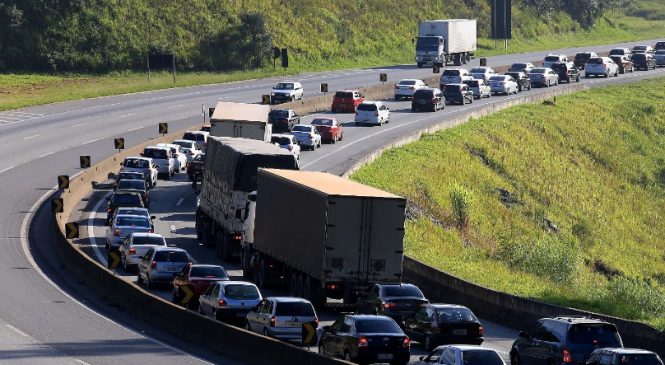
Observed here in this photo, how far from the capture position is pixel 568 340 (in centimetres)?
3097

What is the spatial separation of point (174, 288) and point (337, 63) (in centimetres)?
9021

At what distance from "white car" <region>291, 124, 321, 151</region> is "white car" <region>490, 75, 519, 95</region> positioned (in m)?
31.5

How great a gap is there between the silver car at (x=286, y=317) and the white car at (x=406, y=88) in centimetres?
6777

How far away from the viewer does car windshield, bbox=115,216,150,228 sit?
52.2m

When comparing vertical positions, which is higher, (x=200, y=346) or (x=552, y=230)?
(x=200, y=346)

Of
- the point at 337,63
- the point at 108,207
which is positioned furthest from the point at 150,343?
the point at 337,63

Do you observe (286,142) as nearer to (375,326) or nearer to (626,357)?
(375,326)

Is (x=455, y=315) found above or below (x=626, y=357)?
below

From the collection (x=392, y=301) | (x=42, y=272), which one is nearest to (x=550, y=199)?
(x=42, y=272)

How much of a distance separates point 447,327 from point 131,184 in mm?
29318

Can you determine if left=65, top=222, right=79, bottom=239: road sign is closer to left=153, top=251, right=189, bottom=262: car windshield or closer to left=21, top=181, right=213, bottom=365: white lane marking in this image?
left=21, top=181, right=213, bottom=365: white lane marking

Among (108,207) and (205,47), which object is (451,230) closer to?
(108,207)

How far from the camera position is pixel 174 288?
4272 cm

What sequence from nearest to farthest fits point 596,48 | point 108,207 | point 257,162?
1. point 257,162
2. point 108,207
3. point 596,48
